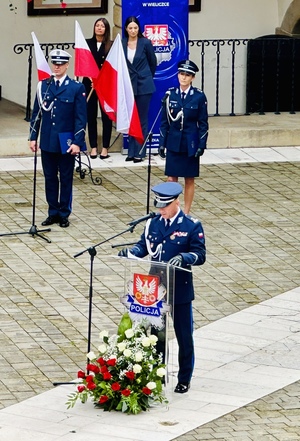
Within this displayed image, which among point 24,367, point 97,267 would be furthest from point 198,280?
point 24,367

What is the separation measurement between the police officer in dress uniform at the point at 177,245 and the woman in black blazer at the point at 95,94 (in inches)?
277

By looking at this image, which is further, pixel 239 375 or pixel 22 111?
pixel 22 111

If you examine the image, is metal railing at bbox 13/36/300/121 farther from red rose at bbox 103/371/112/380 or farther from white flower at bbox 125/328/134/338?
red rose at bbox 103/371/112/380

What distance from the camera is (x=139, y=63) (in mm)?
17031

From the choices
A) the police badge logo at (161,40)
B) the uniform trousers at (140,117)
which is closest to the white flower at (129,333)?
the uniform trousers at (140,117)

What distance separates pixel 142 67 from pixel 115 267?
14.4 feet

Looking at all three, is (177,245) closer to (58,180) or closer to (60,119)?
(60,119)

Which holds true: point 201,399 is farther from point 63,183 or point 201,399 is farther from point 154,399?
point 63,183

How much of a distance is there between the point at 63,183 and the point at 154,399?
16.0 feet

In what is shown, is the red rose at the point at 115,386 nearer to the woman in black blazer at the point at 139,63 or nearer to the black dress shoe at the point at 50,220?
the black dress shoe at the point at 50,220

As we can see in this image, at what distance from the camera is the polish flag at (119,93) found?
1498 cm

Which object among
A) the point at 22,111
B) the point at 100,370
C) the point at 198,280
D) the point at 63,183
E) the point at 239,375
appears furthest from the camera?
the point at 22,111

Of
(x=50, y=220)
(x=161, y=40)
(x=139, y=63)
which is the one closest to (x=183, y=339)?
(x=50, y=220)

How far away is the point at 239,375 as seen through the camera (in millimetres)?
10586
